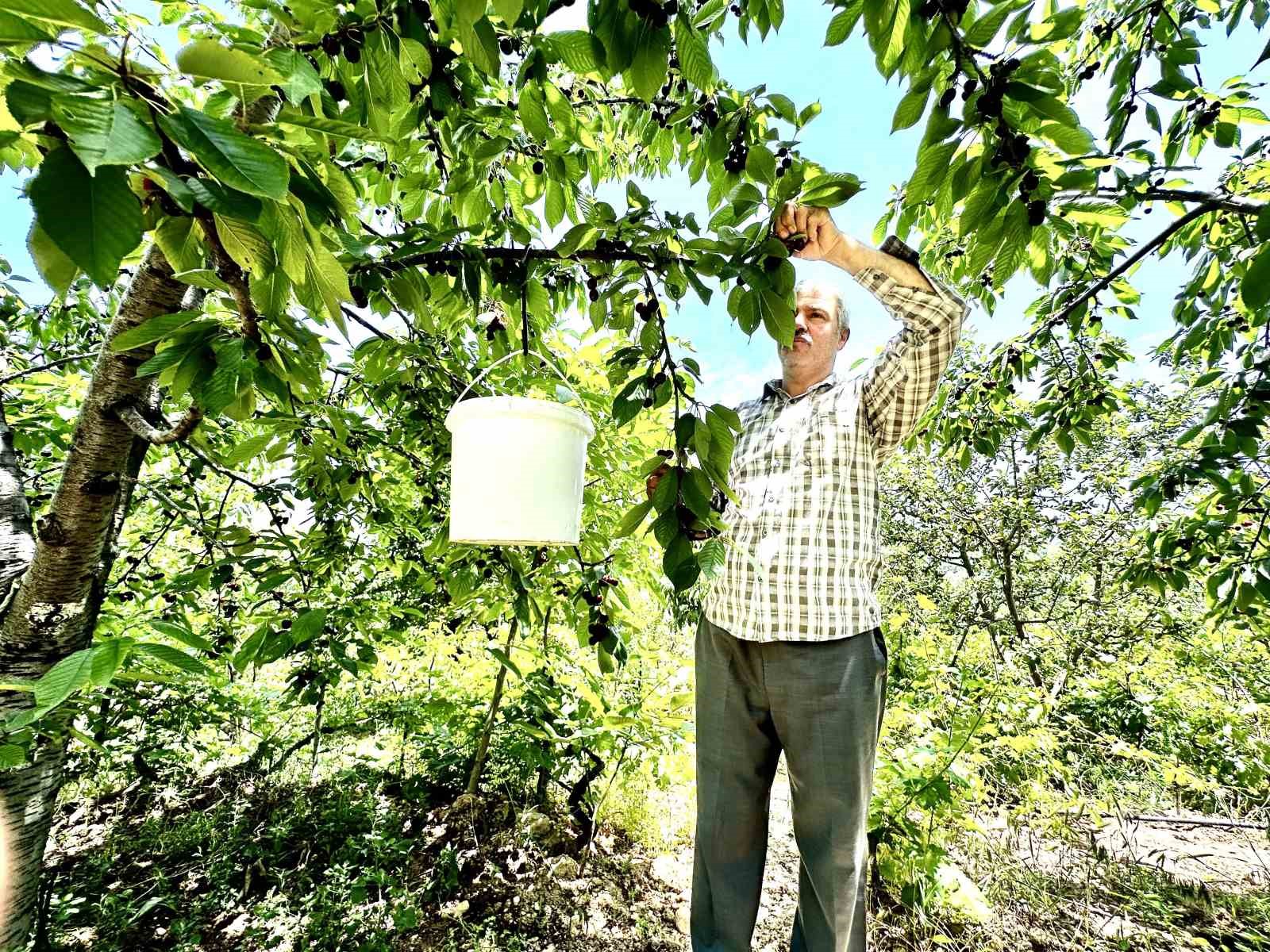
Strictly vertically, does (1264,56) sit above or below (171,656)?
above

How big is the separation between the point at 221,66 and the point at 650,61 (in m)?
0.51

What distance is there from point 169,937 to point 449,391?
2298 millimetres

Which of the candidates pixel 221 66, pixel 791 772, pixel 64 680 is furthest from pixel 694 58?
pixel 791 772

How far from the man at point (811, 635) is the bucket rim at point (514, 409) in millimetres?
678

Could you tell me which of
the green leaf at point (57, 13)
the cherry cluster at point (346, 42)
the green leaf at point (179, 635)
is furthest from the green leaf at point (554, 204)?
the green leaf at point (179, 635)

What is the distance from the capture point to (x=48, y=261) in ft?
1.77

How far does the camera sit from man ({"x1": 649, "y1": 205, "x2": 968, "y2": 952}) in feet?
4.65

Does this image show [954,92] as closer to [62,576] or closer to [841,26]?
[841,26]

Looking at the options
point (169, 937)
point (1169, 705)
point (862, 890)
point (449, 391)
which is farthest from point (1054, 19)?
point (1169, 705)

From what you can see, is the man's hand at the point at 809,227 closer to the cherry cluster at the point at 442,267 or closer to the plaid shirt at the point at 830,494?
the plaid shirt at the point at 830,494

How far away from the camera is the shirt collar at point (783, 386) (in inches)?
70.8

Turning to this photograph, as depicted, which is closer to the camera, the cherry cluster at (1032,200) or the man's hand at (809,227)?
the cherry cluster at (1032,200)

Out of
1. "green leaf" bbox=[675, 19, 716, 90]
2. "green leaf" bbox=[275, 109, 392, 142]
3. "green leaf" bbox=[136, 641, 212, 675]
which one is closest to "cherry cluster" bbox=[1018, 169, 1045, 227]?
"green leaf" bbox=[675, 19, 716, 90]

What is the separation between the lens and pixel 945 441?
3.11 m
